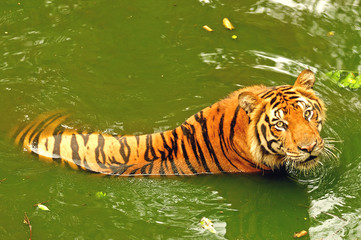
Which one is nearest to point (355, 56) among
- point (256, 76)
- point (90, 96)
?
point (256, 76)

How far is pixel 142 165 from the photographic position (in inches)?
187

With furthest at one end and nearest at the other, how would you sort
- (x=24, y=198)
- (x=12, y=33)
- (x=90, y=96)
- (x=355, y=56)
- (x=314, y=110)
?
(x=12, y=33) < (x=355, y=56) < (x=90, y=96) < (x=24, y=198) < (x=314, y=110)

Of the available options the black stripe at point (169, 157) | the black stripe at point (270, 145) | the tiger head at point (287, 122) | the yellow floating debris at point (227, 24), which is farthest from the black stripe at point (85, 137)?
the yellow floating debris at point (227, 24)

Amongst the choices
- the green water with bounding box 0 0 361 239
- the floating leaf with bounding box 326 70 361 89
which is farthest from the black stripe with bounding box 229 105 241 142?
the floating leaf with bounding box 326 70 361 89

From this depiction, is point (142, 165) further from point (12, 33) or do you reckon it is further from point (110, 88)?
point (12, 33)

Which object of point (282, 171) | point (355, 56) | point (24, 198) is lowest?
point (24, 198)

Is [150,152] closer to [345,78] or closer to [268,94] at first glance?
[268,94]

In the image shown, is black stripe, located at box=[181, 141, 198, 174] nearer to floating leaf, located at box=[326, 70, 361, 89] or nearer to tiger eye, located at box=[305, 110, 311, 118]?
tiger eye, located at box=[305, 110, 311, 118]

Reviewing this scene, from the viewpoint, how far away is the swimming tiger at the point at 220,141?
13.7 ft

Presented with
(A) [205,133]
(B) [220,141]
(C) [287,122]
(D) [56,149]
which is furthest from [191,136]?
(D) [56,149]

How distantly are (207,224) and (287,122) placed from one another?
38.2 inches

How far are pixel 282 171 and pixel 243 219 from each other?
59 centimetres

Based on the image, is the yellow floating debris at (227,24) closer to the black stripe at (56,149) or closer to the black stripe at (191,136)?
the black stripe at (191,136)

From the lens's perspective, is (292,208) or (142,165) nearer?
(292,208)
